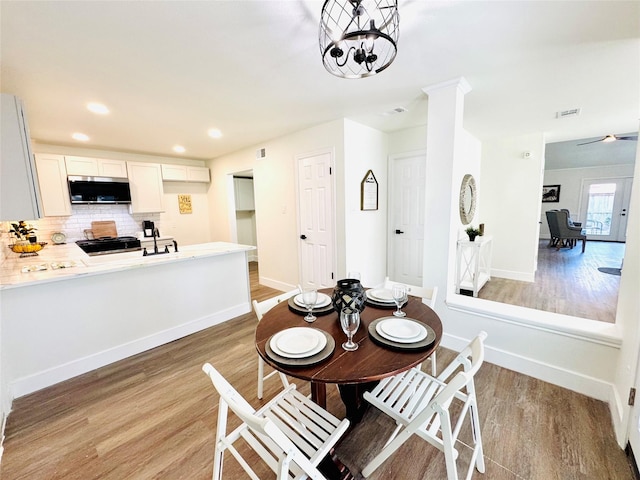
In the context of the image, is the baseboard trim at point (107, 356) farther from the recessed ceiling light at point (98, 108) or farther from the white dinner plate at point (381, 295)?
the recessed ceiling light at point (98, 108)

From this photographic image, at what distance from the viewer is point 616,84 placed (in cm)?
230

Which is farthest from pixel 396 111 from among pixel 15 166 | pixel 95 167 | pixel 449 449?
pixel 95 167

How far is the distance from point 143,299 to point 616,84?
487 cm

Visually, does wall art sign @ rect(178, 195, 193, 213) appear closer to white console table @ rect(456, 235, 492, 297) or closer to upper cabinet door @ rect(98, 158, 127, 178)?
upper cabinet door @ rect(98, 158, 127, 178)

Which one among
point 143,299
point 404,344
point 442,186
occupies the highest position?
point 442,186

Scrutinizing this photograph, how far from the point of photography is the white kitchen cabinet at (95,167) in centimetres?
392

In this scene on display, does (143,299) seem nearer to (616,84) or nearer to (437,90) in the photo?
(437,90)

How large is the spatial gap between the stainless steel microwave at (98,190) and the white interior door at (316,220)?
3.14 m

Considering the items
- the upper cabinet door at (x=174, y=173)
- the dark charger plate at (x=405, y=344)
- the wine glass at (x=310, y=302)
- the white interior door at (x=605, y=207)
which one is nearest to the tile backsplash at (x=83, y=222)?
the upper cabinet door at (x=174, y=173)

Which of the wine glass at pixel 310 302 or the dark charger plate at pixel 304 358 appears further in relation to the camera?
the wine glass at pixel 310 302

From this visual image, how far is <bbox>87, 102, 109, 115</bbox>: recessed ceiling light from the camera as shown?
8.40ft

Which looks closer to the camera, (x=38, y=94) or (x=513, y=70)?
(x=513, y=70)

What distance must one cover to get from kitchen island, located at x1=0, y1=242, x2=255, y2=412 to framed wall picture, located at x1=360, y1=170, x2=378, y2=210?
5.78 ft

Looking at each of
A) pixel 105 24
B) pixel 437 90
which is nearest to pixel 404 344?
pixel 437 90
